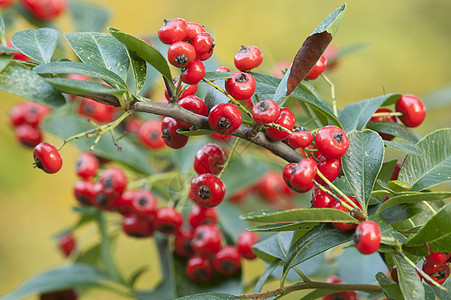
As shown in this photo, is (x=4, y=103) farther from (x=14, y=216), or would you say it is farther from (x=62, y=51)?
(x=62, y=51)

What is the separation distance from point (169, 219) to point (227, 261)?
16cm

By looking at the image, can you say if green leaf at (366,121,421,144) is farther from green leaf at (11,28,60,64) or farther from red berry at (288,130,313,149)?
green leaf at (11,28,60,64)

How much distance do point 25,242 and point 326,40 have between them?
6.56ft

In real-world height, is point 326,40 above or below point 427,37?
below

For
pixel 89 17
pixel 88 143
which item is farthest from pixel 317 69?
pixel 89 17

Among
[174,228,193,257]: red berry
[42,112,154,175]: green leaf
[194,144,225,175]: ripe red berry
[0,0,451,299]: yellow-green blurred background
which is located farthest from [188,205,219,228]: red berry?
[0,0,451,299]: yellow-green blurred background

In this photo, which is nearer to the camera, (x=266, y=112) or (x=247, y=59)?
(x=266, y=112)

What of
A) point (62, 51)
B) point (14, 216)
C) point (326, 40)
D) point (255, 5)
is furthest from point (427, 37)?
point (326, 40)

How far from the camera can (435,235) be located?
55 centimetres

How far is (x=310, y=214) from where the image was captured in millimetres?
520

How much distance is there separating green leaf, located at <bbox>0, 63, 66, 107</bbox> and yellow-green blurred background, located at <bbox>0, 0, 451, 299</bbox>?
1.74 m

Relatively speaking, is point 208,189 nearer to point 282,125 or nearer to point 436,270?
point 282,125

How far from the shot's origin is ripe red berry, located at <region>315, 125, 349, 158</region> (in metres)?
0.59

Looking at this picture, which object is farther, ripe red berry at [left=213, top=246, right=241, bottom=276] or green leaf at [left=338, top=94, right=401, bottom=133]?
ripe red berry at [left=213, top=246, right=241, bottom=276]
